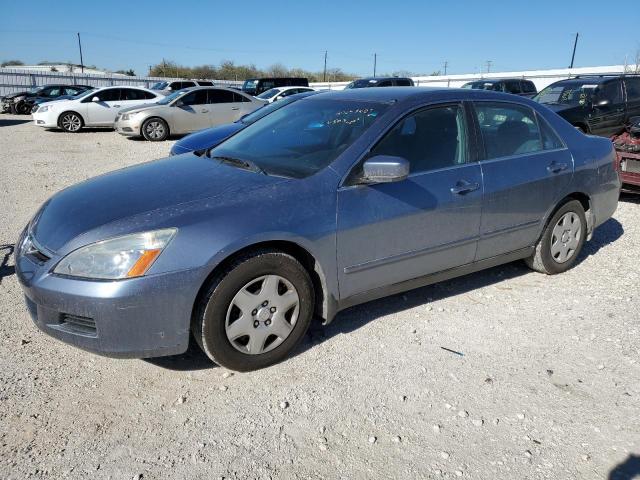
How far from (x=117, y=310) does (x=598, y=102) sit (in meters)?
10.6

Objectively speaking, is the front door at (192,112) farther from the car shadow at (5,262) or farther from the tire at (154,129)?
the car shadow at (5,262)

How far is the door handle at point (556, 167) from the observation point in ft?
13.9

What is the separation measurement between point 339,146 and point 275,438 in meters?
1.83

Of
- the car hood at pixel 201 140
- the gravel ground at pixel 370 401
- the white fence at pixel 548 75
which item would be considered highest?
the white fence at pixel 548 75

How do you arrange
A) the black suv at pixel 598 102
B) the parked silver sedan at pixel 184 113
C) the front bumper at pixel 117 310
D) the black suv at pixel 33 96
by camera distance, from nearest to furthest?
the front bumper at pixel 117 310, the black suv at pixel 598 102, the parked silver sedan at pixel 184 113, the black suv at pixel 33 96

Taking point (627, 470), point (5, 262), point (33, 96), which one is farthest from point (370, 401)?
point (33, 96)

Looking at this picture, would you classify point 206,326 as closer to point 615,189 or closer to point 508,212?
point 508,212

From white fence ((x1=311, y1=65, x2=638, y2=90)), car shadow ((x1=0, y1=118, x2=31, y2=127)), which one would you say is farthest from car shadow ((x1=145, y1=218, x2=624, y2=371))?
white fence ((x1=311, y1=65, x2=638, y2=90))

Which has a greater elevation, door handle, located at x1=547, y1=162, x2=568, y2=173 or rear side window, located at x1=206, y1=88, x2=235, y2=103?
rear side window, located at x1=206, y1=88, x2=235, y2=103

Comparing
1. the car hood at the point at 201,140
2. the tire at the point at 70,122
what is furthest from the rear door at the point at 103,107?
the car hood at the point at 201,140

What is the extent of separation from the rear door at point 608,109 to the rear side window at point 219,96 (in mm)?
9649

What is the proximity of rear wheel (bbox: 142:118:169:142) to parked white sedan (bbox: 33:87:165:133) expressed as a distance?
2.43m

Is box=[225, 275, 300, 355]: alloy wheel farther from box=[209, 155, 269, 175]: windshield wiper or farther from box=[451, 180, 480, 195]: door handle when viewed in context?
box=[451, 180, 480, 195]: door handle

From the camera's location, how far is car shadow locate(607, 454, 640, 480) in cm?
232
